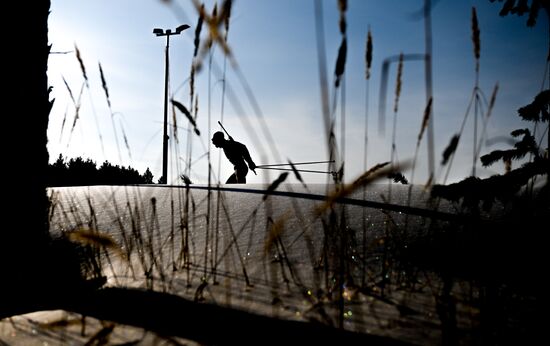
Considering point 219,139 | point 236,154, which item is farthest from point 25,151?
point 219,139

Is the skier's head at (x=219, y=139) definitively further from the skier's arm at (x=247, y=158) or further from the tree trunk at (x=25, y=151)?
the tree trunk at (x=25, y=151)

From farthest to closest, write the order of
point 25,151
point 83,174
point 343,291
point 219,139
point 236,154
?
point 83,174 → point 219,139 → point 236,154 → point 25,151 → point 343,291

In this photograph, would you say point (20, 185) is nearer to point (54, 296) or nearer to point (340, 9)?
point (54, 296)

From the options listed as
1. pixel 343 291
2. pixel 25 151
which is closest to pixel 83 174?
pixel 25 151

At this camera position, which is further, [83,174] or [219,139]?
[83,174]

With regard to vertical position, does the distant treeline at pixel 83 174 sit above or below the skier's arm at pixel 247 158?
below

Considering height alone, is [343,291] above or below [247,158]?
below

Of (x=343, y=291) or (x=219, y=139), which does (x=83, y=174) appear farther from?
(x=343, y=291)

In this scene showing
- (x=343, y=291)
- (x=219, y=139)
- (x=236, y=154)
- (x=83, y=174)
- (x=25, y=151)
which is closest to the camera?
(x=343, y=291)

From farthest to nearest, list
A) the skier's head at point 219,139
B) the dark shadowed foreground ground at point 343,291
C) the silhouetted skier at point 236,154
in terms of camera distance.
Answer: the skier's head at point 219,139
the silhouetted skier at point 236,154
the dark shadowed foreground ground at point 343,291

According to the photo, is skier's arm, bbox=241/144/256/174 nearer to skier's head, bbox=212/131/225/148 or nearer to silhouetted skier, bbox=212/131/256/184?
silhouetted skier, bbox=212/131/256/184

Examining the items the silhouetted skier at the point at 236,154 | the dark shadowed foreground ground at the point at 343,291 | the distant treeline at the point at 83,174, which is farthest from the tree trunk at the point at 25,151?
the distant treeline at the point at 83,174

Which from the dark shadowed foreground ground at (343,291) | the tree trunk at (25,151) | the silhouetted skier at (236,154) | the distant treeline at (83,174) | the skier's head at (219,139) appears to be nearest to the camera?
the dark shadowed foreground ground at (343,291)

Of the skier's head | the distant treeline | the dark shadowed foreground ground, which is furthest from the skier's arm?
the dark shadowed foreground ground
